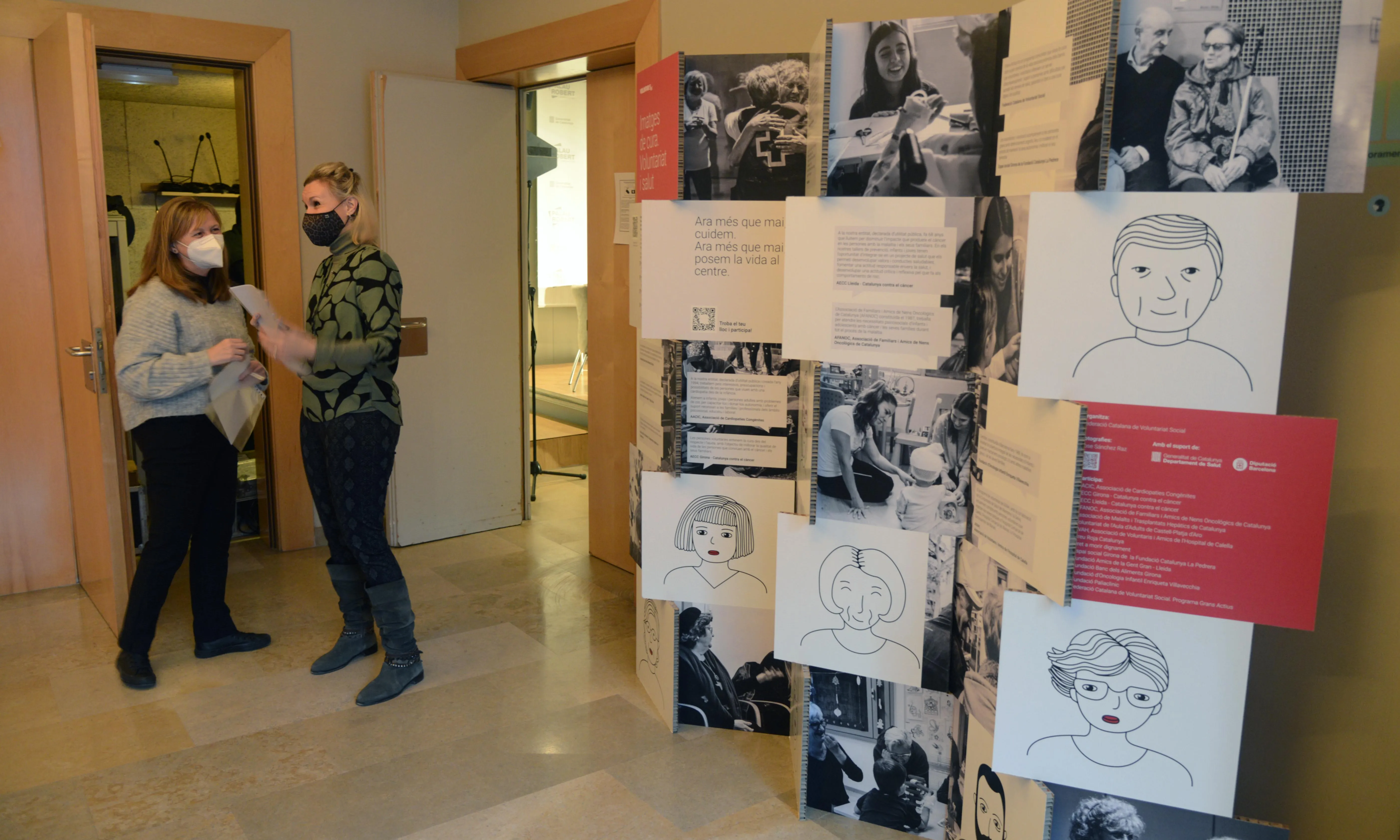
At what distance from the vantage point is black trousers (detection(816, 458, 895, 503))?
2191mm

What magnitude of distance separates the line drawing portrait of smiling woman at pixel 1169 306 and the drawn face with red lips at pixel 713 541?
119 cm

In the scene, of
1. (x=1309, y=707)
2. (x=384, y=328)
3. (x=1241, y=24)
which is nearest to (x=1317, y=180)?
(x=1241, y=24)

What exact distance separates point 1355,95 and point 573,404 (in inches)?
206

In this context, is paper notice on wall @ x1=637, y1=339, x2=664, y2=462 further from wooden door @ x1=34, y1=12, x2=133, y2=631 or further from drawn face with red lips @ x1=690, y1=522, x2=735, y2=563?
wooden door @ x1=34, y1=12, x2=133, y2=631

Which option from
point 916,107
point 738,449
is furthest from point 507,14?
point 916,107

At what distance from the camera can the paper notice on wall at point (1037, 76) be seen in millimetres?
1712

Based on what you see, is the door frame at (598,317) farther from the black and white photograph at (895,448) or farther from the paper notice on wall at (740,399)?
the black and white photograph at (895,448)

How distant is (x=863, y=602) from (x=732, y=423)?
0.63 meters

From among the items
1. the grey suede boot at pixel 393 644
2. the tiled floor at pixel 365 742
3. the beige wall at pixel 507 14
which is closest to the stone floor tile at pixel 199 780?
the tiled floor at pixel 365 742

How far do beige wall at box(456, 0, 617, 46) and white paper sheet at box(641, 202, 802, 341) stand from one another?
1.59 metres

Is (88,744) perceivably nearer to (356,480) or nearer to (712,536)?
(356,480)

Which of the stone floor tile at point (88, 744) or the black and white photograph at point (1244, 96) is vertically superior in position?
the black and white photograph at point (1244, 96)

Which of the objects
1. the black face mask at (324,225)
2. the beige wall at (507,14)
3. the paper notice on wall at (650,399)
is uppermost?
the beige wall at (507,14)

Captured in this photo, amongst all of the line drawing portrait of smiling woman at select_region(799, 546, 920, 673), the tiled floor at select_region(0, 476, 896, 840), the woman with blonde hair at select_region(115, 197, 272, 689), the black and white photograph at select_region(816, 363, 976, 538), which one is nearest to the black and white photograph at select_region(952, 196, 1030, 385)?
the black and white photograph at select_region(816, 363, 976, 538)
